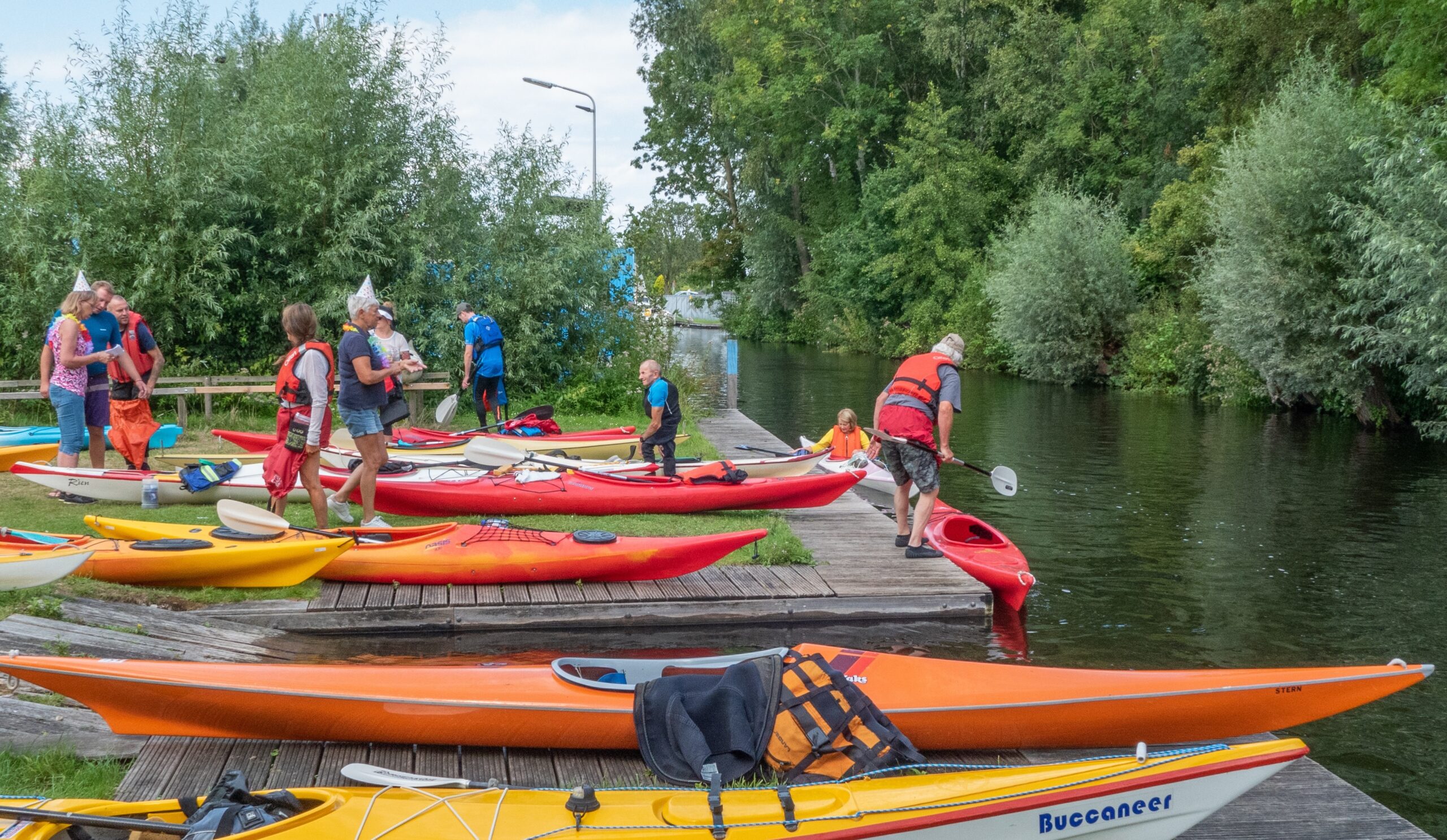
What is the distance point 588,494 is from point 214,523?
2962 mm

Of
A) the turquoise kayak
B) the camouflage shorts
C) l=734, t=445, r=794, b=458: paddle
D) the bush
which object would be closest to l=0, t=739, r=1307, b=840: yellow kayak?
the camouflage shorts

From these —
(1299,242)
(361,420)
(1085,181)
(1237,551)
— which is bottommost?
(1237,551)

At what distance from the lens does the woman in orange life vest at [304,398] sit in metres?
6.88

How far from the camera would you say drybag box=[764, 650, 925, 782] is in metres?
4.11

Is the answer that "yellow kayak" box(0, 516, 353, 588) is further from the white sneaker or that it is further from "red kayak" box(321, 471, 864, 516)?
"red kayak" box(321, 471, 864, 516)

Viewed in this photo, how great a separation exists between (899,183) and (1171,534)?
29169 millimetres

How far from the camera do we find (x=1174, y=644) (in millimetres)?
7074

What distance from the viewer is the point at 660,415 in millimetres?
9758

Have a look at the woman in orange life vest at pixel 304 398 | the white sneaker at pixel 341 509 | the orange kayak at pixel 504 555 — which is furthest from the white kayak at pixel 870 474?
the woman in orange life vest at pixel 304 398

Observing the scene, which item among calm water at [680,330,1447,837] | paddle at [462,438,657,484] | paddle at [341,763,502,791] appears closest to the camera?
paddle at [341,763,502,791]

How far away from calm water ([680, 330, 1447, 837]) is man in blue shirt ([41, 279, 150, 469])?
6686 millimetres

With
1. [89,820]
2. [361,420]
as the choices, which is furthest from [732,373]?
[89,820]

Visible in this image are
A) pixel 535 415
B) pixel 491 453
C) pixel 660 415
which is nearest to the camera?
pixel 491 453

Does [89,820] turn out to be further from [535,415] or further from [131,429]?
[535,415]
